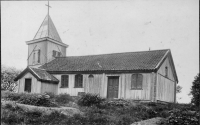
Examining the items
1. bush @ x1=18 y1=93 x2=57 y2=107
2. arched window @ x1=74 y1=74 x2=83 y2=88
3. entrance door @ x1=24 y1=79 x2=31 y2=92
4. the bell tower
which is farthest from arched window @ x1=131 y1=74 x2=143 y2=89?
the bell tower

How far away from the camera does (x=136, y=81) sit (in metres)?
23.4

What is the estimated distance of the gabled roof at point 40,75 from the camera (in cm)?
2445

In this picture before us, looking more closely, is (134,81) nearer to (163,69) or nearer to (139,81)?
(139,81)

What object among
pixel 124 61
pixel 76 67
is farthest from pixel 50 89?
pixel 124 61

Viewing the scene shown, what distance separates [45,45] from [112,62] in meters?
10.9

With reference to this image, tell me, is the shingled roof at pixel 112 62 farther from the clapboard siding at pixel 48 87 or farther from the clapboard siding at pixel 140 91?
the clapboard siding at pixel 48 87

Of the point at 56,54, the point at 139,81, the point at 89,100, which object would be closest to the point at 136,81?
the point at 139,81

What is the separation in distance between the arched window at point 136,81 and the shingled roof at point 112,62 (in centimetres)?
78

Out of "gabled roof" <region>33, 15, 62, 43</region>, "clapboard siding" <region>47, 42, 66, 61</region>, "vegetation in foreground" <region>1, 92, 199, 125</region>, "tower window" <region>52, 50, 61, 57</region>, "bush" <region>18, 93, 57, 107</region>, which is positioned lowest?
"vegetation in foreground" <region>1, 92, 199, 125</region>

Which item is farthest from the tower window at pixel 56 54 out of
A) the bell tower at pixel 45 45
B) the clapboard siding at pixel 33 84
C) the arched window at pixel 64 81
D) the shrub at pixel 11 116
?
the shrub at pixel 11 116

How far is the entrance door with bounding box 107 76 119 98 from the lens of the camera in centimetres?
2434

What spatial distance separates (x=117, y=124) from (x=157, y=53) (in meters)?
14.1

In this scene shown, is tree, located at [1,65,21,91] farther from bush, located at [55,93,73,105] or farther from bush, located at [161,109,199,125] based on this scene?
bush, located at [161,109,199,125]

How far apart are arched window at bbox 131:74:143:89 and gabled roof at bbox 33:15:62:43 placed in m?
14.8
